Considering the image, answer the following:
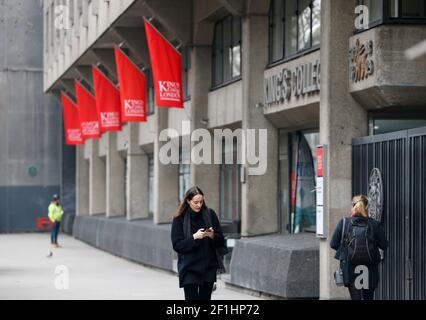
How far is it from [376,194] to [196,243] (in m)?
5.68

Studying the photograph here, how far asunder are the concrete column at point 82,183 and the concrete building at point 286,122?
13.2 m

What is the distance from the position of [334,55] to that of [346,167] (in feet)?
5.86

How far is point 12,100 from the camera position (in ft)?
182

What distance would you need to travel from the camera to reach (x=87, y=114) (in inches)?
1658

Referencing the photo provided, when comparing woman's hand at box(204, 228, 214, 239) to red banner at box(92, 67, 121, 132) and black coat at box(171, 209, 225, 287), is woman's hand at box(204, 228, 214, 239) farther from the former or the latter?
red banner at box(92, 67, 121, 132)

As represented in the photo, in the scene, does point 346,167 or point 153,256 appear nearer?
point 346,167

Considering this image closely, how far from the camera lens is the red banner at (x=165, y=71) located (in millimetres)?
27125

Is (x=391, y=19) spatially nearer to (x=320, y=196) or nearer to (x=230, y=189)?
(x=320, y=196)

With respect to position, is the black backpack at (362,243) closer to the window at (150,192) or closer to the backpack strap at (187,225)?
the backpack strap at (187,225)

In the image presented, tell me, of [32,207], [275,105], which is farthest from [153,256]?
[32,207]

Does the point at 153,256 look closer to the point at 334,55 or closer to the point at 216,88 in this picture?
the point at 216,88

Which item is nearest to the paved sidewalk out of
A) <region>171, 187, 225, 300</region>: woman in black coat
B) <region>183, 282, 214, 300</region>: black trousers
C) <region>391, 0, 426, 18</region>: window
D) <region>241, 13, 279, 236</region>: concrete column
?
<region>241, 13, 279, 236</region>: concrete column

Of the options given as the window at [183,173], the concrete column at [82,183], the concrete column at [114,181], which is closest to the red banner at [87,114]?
the concrete column at [114,181]

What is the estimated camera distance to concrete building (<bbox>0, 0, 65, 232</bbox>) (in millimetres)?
55469
